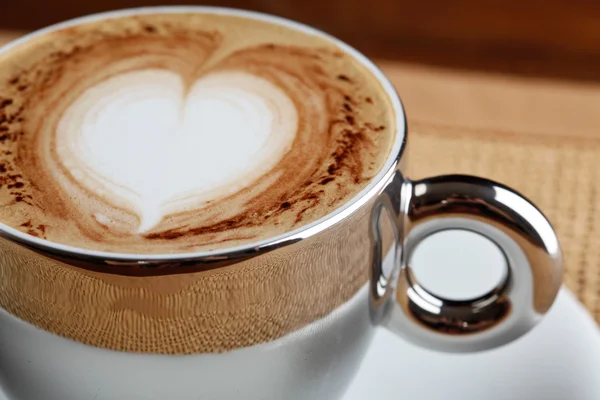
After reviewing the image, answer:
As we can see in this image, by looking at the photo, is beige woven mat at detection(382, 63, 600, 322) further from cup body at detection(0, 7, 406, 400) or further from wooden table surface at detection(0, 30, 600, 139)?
cup body at detection(0, 7, 406, 400)

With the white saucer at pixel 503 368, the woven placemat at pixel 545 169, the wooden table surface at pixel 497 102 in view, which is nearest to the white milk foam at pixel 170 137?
the white saucer at pixel 503 368

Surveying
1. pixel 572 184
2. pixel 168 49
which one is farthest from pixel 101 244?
pixel 572 184

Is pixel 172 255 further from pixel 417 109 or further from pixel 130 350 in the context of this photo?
pixel 417 109

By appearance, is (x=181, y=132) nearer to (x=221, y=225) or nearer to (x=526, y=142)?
(x=221, y=225)

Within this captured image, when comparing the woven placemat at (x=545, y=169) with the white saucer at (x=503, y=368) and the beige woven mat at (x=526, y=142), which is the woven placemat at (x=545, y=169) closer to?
the beige woven mat at (x=526, y=142)

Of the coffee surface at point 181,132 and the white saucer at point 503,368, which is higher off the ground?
the coffee surface at point 181,132

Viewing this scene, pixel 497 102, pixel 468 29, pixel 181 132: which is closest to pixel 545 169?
pixel 497 102

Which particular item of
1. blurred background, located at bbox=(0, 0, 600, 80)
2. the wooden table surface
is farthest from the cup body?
blurred background, located at bbox=(0, 0, 600, 80)

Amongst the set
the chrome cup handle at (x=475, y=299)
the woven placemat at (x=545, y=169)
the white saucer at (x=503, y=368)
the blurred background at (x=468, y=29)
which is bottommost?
the blurred background at (x=468, y=29)
